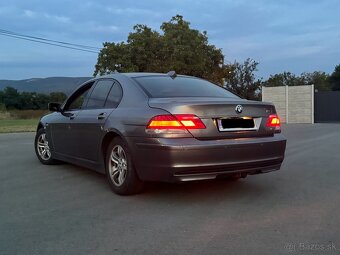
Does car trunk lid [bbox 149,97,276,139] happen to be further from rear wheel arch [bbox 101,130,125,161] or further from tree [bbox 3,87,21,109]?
tree [bbox 3,87,21,109]

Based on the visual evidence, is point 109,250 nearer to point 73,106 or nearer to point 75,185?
point 75,185

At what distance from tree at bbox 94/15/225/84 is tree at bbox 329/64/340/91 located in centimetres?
4355

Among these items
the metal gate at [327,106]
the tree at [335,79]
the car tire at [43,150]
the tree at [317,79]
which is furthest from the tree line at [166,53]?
the tree at [335,79]

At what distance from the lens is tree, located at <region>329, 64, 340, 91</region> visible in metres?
76.9

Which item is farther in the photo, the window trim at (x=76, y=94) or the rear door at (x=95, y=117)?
the window trim at (x=76, y=94)

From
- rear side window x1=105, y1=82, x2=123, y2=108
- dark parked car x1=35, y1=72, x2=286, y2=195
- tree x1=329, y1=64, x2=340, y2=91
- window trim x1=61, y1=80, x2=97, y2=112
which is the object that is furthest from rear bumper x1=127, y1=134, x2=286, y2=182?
tree x1=329, y1=64, x2=340, y2=91

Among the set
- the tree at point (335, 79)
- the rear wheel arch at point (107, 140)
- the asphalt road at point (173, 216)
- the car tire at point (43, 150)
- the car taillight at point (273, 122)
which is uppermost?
the tree at point (335, 79)

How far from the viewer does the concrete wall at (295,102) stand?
3322cm

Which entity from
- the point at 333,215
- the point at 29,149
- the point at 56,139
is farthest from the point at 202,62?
the point at 333,215

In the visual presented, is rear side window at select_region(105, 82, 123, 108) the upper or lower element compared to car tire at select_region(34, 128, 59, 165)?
upper

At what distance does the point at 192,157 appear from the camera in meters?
4.85

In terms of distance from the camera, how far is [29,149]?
Result: 10.9m

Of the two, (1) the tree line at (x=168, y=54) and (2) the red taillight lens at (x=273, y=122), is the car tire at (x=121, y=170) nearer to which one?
(2) the red taillight lens at (x=273, y=122)

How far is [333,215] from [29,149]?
8.05m
